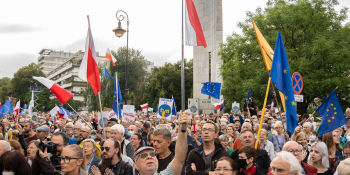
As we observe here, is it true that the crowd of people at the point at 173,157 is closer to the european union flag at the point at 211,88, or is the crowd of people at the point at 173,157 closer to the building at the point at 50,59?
the european union flag at the point at 211,88

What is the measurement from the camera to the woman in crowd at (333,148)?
19.2ft

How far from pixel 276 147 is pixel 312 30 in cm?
1878

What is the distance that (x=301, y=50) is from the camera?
23.9 metres

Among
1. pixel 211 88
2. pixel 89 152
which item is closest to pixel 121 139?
pixel 89 152

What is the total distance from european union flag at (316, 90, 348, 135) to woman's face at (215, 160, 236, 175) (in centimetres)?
359

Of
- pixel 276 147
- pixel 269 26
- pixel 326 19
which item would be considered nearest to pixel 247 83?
pixel 269 26

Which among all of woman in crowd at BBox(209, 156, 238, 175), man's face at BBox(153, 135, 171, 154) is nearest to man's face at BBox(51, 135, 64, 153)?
man's face at BBox(153, 135, 171, 154)

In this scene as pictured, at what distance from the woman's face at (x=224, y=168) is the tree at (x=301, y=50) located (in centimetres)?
1931

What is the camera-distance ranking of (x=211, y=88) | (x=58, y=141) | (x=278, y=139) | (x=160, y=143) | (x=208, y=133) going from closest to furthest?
(x=160, y=143), (x=208, y=133), (x=58, y=141), (x=278, y=139), (x=211, y=88)

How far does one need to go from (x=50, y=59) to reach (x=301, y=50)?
129 meters

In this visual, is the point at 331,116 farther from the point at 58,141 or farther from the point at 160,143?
the point at 58,141

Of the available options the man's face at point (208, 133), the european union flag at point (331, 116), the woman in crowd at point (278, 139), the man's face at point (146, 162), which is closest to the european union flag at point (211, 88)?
the woman in crowd at point (278, 139)

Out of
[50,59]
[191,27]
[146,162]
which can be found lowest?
[146,162]

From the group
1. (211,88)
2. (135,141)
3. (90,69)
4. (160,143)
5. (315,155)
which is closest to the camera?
(160,143)
